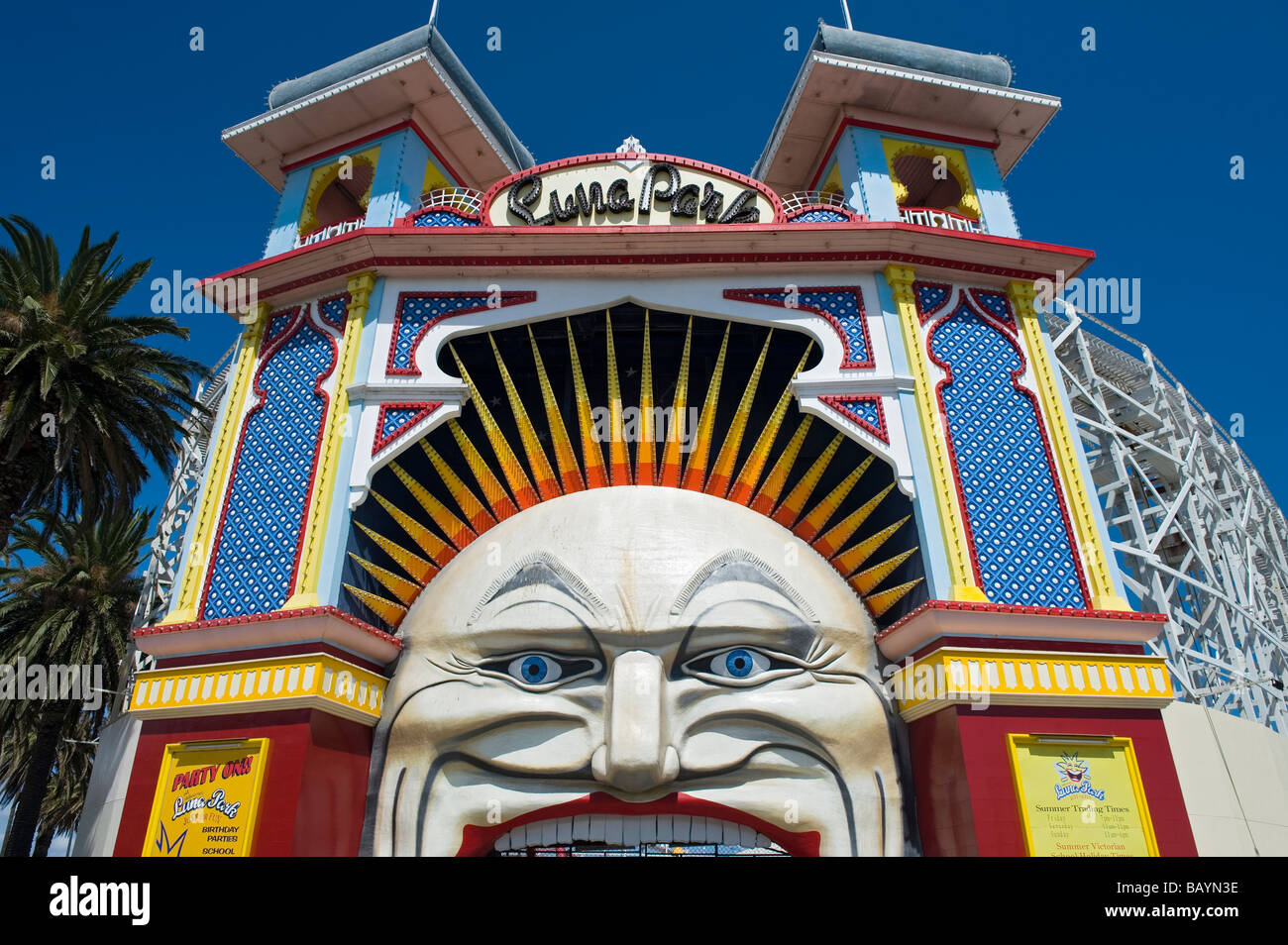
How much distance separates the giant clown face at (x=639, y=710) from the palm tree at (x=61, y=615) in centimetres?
1036

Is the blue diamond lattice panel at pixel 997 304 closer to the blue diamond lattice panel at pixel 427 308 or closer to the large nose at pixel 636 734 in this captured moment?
the blue diamond lattice panel at pixel 427 308

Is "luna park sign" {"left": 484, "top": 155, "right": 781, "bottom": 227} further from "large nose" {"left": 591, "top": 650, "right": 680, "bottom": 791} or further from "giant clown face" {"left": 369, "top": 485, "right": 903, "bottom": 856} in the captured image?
"large nose" {"left": 591, "top": 650, "right": 680, "bottom": 791}

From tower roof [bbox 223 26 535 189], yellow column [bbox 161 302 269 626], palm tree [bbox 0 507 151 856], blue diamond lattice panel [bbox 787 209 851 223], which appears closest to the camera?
yellow column [bbox 161 302 269 626]

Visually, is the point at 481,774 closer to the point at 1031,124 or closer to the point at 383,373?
the point at 383,373

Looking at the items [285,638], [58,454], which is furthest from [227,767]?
[58,454]

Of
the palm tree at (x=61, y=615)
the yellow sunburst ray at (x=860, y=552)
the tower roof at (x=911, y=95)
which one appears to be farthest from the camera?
the palm tree at (x=61, y=615)

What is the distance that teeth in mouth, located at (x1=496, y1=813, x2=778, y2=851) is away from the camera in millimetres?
8070

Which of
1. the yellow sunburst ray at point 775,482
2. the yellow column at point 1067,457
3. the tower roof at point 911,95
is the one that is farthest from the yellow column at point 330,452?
the yellow column at point 1067,457

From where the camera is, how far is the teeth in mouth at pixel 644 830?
26.5 feet

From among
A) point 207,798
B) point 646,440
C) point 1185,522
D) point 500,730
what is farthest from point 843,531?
point 1185,522

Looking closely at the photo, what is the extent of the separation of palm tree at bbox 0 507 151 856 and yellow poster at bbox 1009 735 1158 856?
50.1 ft

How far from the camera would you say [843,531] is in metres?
9.46

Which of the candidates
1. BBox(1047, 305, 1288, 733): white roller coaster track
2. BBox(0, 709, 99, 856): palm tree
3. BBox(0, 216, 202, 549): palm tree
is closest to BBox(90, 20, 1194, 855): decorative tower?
BBox(0, 216, 202, 549): palm tree

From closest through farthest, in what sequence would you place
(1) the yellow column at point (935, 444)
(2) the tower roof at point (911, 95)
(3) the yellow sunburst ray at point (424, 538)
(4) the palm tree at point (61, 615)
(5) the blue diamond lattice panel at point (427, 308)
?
(1) the yellow column at point (935, 444)
(3) the yellow sunburst ray at point (424, 538)
(5) the blue diamond lattice panel at point (427, 308)
(2) the tower roof at point (911, 95)
(4) the palm tree at point (61, 615)
